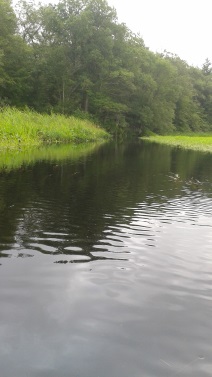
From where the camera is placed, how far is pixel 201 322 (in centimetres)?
378

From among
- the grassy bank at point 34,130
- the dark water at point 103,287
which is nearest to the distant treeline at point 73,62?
the grassy bank at point 34,130

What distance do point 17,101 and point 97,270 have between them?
43.1m

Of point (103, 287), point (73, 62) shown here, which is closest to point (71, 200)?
point (103, 287)

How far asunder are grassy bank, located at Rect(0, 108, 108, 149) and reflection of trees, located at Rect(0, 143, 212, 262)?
28.2 ft

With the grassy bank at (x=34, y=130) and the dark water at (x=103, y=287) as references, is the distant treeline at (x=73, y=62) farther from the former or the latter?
the dark water at (x=103, y=287)

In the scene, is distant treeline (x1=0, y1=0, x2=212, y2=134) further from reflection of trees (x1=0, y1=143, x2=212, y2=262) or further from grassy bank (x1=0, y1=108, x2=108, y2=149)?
reflection of trees (x1=0, y1=143, x2=212, y2=262)

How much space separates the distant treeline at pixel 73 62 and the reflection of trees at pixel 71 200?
96.1 feet

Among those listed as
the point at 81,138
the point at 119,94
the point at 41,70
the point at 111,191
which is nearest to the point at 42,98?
the point at 41,70

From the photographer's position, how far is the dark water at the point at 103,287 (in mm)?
3111

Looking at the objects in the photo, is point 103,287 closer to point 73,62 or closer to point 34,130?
point 34,130

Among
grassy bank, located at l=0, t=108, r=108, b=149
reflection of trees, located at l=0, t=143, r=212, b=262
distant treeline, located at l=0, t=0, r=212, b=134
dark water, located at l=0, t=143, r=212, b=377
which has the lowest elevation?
dark water, located at l=0, t=143, r=212, b=377

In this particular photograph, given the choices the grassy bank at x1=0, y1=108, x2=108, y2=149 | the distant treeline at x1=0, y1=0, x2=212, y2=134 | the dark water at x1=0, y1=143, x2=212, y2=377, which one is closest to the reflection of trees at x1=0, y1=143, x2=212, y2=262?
the dark water at x1=0, y1=143, x2=212, y2=377

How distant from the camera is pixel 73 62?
48.8 m

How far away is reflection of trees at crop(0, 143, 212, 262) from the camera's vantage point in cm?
618
